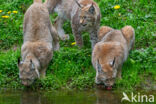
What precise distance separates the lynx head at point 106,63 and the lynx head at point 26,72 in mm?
1300

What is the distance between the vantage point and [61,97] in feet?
27.7

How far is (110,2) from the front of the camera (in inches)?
463

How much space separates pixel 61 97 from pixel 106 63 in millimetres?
1120

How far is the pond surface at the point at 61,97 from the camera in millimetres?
8102

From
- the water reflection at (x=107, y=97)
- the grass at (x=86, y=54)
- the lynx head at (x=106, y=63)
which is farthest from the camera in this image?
the grass at (x=86, y=54)

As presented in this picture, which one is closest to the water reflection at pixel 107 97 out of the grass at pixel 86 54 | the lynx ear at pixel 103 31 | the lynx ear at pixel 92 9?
the grass at pixel 86 54

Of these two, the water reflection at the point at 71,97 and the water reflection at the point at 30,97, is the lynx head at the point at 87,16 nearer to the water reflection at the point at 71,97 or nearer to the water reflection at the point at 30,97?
the water reflection at the point at 71,97

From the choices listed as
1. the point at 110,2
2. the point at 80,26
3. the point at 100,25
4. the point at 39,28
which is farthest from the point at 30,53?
the point at 110,2

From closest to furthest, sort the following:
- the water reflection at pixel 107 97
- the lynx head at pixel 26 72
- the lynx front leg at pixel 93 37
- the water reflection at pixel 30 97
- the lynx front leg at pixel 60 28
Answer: the water reflection at pixel 107 97
the water reflection at pixel 30 97
the lynx head at pixel 26 72
the lynx front leg at pixel 93 37
the lynx front leg at pixel 60 28

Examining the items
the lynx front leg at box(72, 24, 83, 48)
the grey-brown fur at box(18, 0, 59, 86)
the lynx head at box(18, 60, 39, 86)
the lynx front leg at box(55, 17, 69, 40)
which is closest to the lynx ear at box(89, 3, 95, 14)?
the lynx front leg at box(72, 24, 83, 48)

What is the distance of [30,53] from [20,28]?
2.06 m

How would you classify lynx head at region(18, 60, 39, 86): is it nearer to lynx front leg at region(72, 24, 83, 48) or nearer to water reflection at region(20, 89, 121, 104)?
water reflection at region(20, 89, 121, 104)

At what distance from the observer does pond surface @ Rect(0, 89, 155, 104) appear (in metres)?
8.10

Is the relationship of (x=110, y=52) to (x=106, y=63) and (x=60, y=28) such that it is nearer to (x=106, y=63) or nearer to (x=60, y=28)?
(x=106, y=63)
